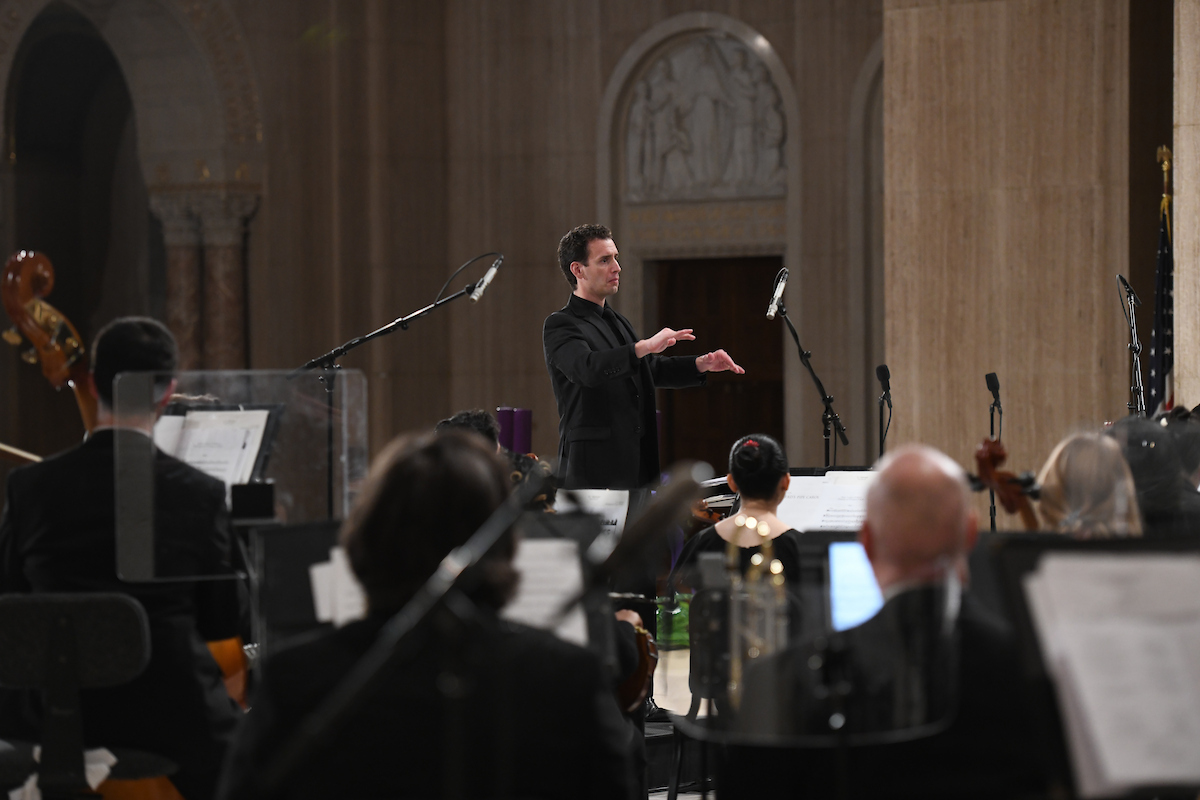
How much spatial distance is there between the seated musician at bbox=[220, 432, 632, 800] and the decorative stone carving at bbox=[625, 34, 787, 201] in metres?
8.69

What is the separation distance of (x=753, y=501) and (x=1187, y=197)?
3.56m

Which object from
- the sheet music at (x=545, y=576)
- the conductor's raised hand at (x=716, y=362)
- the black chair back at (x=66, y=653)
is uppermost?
the conductor's raised hand at (x=716, y=362)

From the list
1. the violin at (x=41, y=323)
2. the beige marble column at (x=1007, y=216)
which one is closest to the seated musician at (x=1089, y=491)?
the violin at (x=41, y=323)

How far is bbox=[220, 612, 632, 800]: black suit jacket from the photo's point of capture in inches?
71.2

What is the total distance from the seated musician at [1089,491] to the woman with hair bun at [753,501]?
1.11 m

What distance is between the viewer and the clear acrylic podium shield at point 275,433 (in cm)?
290

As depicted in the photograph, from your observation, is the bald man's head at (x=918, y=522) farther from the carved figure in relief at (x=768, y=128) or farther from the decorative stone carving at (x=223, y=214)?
the decorative stone carving at (x=223, y=214)

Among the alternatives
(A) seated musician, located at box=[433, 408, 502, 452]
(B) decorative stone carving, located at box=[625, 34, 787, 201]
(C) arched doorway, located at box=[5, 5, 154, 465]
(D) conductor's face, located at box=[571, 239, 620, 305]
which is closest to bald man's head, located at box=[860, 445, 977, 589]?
(A) seated musician, located at box=[433, 408, 502, 452]

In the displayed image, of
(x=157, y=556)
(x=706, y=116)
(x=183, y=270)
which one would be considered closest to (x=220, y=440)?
(x=157, y=556)

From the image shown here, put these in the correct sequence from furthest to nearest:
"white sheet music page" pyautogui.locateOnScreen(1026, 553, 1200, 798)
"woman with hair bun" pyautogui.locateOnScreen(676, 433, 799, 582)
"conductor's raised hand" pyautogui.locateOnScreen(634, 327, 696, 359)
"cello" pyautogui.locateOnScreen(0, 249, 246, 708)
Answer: "conductor's raised hand" pyautogui.locateOnScreen(634, 327, 696, 359)
"cello" pyautogui.locateOnScreen(0, 249, 246, 708)
"woman with hair bun" pyautogui.locateOnScreen(676, 433, 799, 582)
"white sheet music page" pyautogui.locateOnScreen(1026, 553, 1200, 798)

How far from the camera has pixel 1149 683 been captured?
5.91 feet

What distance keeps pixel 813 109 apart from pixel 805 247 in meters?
0.98

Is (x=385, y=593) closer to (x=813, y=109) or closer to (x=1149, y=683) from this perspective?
(x=1149, y=683)

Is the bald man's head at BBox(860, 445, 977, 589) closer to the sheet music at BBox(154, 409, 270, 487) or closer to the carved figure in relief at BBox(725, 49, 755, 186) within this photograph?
the sheet music at BBox(154, 409, 270, 487)
